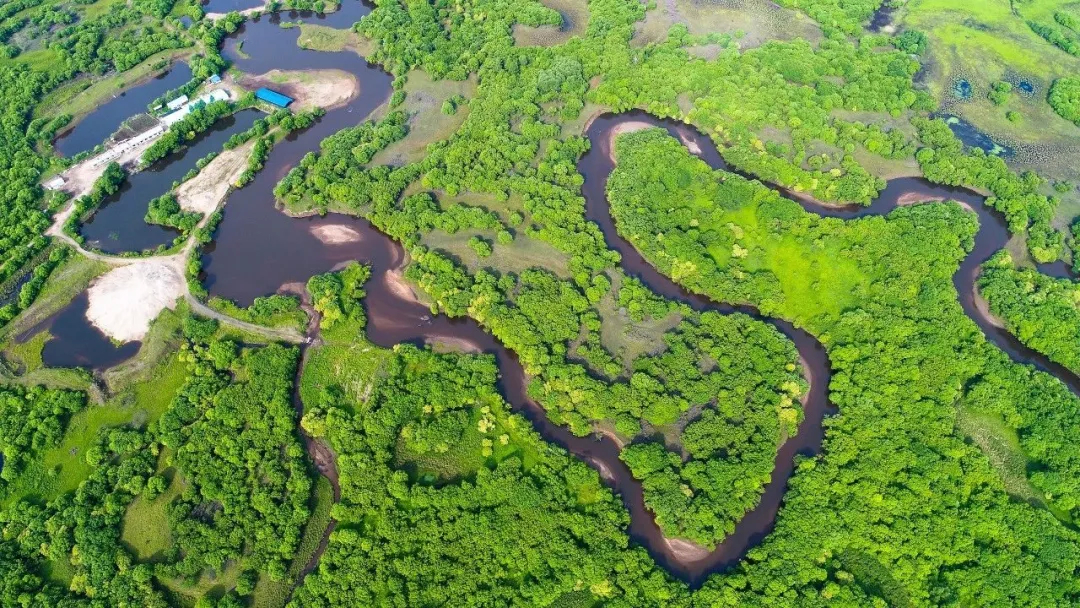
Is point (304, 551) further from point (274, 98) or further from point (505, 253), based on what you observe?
point (274, 98)

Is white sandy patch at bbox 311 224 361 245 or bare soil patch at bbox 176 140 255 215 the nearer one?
white sandy patch at bbox 311 224 361 245

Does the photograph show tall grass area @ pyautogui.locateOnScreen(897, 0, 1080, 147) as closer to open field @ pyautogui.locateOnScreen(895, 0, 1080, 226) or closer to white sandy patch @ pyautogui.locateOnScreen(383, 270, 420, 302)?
open field @ pyautogui.locateOnScreen(895, 0, 1080, 226)

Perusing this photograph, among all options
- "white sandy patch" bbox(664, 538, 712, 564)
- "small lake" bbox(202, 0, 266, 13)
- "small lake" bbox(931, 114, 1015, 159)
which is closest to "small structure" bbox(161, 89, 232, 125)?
"small lake" bbox(202, 0, 266, 13)

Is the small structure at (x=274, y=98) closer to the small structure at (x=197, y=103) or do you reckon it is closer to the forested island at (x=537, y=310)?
the forested island at (x=537, y=310)

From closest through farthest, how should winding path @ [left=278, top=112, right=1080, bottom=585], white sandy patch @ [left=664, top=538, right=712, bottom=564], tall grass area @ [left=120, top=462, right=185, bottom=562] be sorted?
tall grass area @ [left=120, top=462, right=185, bottom=562], white sandy patch @ [left=664, top=538, right=712, bottom=564], winding path @ [left=278, top=112, right=1080, bottom=585]

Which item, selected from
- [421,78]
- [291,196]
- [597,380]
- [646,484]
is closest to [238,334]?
[291,196]

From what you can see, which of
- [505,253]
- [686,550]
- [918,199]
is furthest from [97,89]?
[918,199]

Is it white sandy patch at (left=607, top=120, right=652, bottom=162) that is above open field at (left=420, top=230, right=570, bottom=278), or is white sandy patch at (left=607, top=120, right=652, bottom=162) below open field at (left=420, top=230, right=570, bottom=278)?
above
